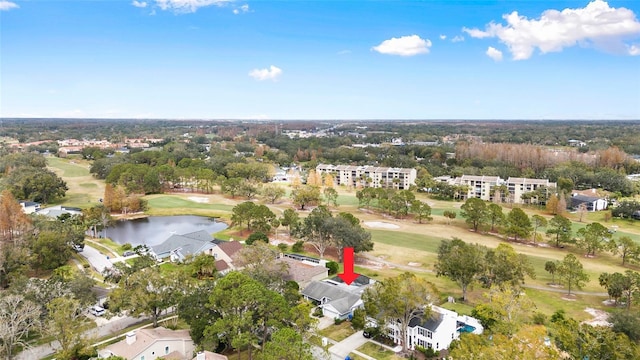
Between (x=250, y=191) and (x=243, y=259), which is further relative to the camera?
(x=250, y=191)

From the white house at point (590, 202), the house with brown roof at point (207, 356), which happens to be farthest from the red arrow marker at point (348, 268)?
the white house at point (590, 202)

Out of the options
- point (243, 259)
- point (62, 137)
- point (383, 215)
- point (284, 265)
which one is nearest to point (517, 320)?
point (284, 265)

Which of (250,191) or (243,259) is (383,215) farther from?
(243,259)

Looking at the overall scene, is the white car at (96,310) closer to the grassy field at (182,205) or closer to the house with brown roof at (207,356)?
the house with brown roof at (207,356)

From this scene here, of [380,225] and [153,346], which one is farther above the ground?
[153,346]

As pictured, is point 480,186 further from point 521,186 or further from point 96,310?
point 96,310

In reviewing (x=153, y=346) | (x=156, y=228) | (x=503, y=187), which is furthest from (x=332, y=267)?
(x=503, y=187)
